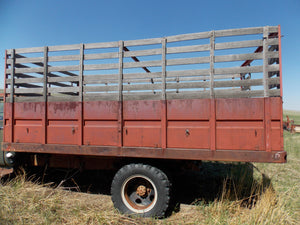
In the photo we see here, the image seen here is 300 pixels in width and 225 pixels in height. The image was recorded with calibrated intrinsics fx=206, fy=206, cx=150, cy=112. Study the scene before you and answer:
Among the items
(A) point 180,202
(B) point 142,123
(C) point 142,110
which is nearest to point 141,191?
(A) point 180,202

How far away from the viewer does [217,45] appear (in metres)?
3.13

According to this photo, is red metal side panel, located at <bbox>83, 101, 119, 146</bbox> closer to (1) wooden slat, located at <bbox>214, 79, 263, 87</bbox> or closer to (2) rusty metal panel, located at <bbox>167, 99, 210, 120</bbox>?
(2) rusty metal panel, located at <bbox>167, 99, 210, 120</bbox>

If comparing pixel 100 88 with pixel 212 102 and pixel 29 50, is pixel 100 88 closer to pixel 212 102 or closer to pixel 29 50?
pixel 29 50

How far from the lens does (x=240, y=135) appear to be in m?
2.97

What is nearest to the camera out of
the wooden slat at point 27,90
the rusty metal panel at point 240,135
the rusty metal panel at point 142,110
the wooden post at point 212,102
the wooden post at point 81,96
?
the rusty metal panel at point 240,135

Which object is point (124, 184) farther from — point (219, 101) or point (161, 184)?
point (219, 101)

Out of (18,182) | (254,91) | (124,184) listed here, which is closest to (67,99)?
(124,184)

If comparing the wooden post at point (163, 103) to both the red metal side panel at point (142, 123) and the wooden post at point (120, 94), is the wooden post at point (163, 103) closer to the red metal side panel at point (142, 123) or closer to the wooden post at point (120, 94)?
the red metal side panel at point (142, 123)

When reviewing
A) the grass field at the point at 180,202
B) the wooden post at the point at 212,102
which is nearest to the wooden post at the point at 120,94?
the grass field at the point at 180,202

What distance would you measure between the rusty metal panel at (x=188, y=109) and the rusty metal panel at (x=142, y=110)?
0.63 feet

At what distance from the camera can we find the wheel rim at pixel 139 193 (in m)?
3.33

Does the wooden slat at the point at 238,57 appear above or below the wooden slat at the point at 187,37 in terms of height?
below

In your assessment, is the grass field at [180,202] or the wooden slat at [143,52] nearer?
the grass field at [180,202]

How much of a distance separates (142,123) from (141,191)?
3.72 feet
